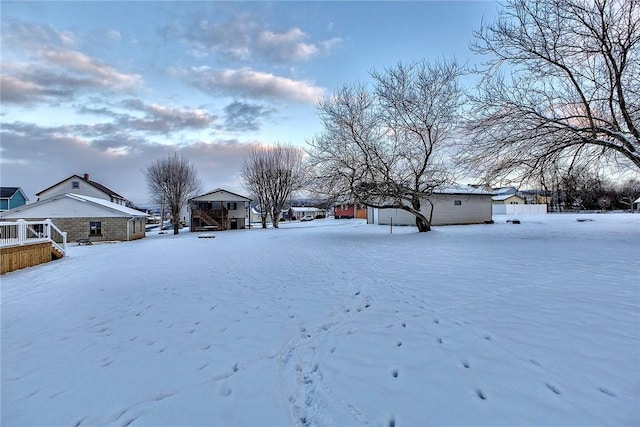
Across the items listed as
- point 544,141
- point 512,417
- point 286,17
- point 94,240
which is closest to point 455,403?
point 512,417

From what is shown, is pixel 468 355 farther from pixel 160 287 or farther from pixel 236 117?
pixel 236 117

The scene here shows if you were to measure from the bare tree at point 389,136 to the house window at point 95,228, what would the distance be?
61.8 feet

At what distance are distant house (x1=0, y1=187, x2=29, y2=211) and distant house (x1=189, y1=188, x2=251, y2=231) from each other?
23089mm

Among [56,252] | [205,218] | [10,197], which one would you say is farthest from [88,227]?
[10,197]

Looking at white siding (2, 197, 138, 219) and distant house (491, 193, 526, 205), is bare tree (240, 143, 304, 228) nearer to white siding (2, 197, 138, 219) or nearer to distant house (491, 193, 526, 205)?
white siding (2, 197, 138, 219)

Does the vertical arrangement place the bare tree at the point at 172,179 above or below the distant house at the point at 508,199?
above

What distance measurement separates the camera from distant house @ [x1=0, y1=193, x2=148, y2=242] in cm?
2177

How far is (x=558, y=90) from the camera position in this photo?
440 inches

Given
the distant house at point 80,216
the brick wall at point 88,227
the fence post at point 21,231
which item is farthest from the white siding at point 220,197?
the fence post at point 21,231

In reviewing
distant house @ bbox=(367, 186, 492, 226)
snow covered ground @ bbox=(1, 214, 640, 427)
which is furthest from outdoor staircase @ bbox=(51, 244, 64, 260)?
distant house @ bbox=(367, 186, 492, 226)

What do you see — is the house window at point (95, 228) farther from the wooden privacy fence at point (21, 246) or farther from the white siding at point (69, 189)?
the white siding at point (69, 189)

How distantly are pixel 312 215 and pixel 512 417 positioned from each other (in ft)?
224

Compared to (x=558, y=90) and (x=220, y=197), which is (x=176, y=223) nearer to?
(x=220, y=197)

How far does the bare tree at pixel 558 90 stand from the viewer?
386 inches
